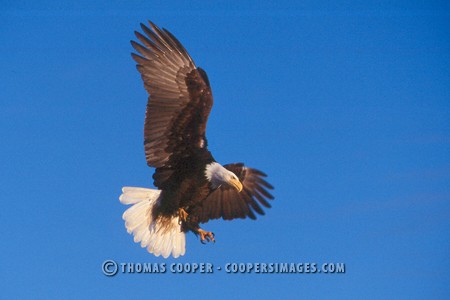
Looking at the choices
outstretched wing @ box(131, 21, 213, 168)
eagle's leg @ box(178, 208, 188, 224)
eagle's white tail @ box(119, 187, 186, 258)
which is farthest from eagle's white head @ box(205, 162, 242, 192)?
eagle's white tail @ box(119, 187, 186, 258)

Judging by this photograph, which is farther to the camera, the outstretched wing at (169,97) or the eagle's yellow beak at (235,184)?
the eagle's yellow beak at (235,184)

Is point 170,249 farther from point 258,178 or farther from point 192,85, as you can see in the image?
point 192,85

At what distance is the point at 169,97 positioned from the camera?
586 centimetres

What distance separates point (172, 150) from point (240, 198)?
1.17 m

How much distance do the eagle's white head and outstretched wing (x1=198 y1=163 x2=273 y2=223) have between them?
63cm

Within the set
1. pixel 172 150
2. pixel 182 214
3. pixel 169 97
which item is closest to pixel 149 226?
pixel 182 214

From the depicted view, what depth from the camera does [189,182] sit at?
6.08m

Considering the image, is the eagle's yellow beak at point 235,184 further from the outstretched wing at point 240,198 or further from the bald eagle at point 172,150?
the outstretched wing at point 240,198

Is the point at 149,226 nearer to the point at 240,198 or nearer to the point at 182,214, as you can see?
the point at 182,214

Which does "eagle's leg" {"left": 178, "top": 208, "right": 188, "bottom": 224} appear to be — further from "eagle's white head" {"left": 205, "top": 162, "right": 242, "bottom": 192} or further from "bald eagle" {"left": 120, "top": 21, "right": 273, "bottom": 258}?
"eagle's white head" {"left": 205, "top": 162, "right": 242, "bottom": 192}

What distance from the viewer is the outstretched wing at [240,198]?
6.71 m

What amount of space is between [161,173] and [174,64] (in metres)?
0.89

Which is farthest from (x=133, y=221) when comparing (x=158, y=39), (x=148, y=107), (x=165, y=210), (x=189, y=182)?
(x=158, y=39)

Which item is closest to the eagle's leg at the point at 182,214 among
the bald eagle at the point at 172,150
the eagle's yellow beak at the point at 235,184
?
the bald eagle at the point at 172,150
